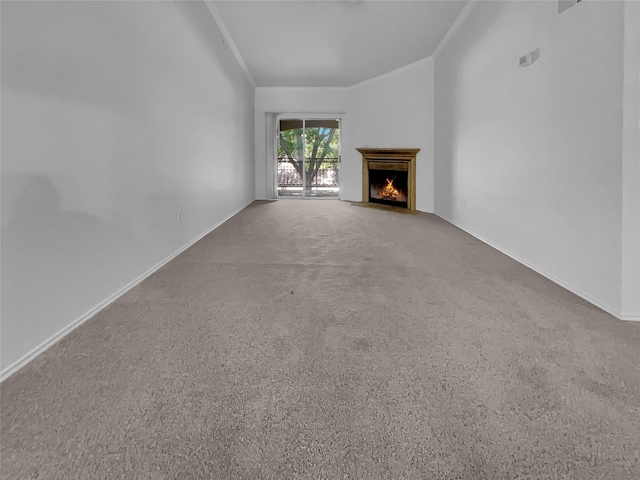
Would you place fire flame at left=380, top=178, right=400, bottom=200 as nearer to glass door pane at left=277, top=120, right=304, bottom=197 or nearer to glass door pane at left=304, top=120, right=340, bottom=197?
glass door pane at left=304, top=120, right=340, bottom=197

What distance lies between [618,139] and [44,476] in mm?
2690

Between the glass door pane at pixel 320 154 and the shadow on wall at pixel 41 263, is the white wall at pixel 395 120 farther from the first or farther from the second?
the shadow on wall at pixel 41 263

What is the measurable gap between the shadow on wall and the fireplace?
538cm

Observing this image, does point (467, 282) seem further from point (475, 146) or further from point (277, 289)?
point (475, 146)

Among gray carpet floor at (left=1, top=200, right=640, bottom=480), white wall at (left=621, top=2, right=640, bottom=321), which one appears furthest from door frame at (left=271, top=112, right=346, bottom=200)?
white wall at (left=621, top=2, right=640, bottom=321)

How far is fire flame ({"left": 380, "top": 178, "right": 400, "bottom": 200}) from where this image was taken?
7.24 meters

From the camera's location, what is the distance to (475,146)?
15.0ft

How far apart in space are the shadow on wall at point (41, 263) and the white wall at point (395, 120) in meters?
5.85

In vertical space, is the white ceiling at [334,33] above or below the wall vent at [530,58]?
above

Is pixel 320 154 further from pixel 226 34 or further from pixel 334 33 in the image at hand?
pixel 226 34

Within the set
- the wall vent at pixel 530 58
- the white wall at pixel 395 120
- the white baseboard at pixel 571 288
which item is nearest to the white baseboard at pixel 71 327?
the white baseboard at pixel 571 288

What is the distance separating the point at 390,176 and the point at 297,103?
3213 millimetres

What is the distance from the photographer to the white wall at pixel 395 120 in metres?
6.97

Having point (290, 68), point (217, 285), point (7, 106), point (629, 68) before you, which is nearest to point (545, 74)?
point (629, 68)
